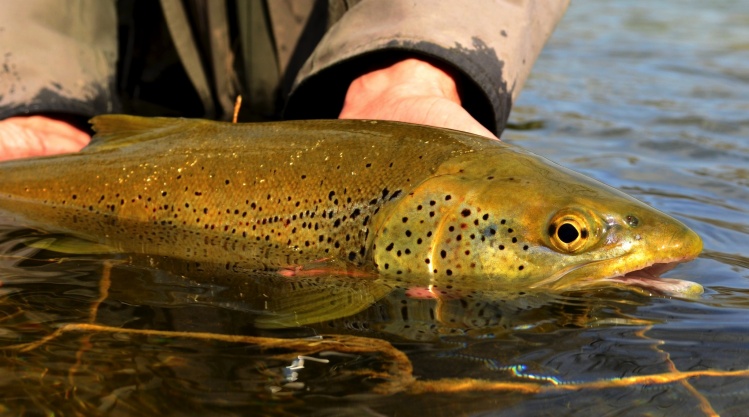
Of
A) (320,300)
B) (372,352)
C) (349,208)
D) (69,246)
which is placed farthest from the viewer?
(69,246)

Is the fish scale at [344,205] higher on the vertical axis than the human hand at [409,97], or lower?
lower

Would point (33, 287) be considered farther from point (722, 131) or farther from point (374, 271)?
point (722, 131)

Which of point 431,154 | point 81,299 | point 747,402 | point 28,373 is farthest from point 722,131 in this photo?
point 28,373

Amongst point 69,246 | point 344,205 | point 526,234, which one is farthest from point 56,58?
point 526,234

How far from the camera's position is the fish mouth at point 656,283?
2.71 meters

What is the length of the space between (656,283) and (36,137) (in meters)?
2.88

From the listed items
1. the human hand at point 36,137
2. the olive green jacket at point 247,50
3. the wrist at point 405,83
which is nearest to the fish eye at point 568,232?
the wrist at point 405,83

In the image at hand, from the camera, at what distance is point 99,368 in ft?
7.25

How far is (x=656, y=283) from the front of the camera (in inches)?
108

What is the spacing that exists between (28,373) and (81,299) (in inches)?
20.5

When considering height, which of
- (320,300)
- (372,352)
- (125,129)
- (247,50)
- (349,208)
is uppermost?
(247,50)

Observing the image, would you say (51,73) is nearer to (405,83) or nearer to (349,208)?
(405,83)

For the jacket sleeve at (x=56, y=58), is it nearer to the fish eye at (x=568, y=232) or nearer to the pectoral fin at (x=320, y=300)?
the pectoral fin at (x=320, y=300)

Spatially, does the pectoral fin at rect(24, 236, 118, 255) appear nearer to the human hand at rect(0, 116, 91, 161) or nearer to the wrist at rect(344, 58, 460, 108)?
the human hand at rect(0, 116, 91, 161)
